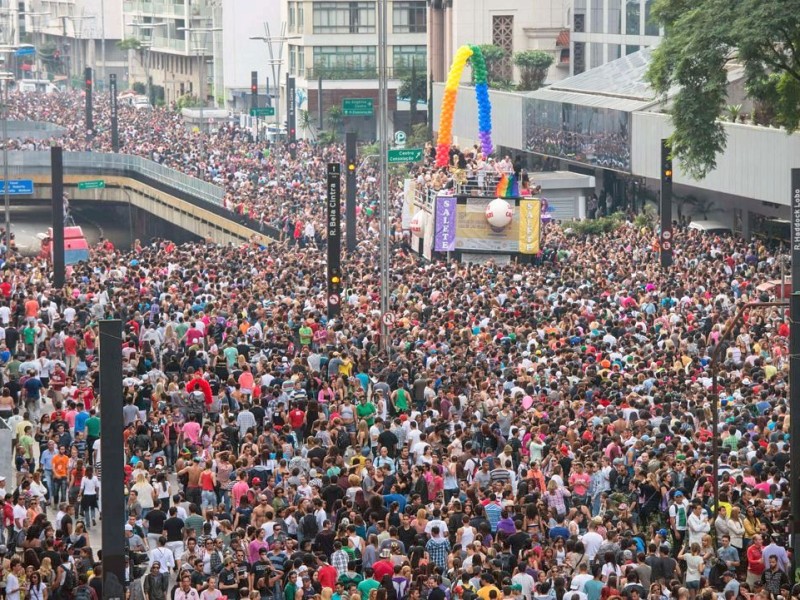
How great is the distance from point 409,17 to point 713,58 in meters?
75.3

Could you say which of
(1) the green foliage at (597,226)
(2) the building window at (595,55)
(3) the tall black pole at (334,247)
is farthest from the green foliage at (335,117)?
(3) the tall black pole at (334,247)

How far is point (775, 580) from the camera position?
1981 centimetres

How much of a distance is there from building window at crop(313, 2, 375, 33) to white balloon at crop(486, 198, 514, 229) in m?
65.6

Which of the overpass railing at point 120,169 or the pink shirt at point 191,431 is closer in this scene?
the pink shirt at point 191,431

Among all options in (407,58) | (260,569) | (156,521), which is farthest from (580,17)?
(260,569)

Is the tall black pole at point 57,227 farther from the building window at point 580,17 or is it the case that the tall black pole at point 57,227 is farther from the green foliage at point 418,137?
the green foliage at point 418,137

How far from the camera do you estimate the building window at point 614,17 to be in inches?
3268

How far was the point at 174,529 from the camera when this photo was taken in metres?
21.4

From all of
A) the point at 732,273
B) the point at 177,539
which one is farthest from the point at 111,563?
the point at 732,273

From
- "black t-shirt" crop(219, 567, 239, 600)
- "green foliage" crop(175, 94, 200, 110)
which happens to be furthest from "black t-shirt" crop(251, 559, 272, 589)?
"green foliage" crop(175, 94, 200, 110)

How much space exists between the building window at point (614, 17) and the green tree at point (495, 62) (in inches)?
218

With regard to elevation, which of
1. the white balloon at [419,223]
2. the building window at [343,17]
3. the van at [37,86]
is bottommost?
the white balloon at [419,223]

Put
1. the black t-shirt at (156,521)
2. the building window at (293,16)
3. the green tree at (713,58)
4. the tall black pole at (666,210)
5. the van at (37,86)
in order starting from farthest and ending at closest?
the van at (37,86)
the building window at (293,16)
the tall black pole at (666,210)
the green tree at (713,58)
the black t-shirt at (156,521)

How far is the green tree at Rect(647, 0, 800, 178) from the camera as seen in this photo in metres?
39.2
